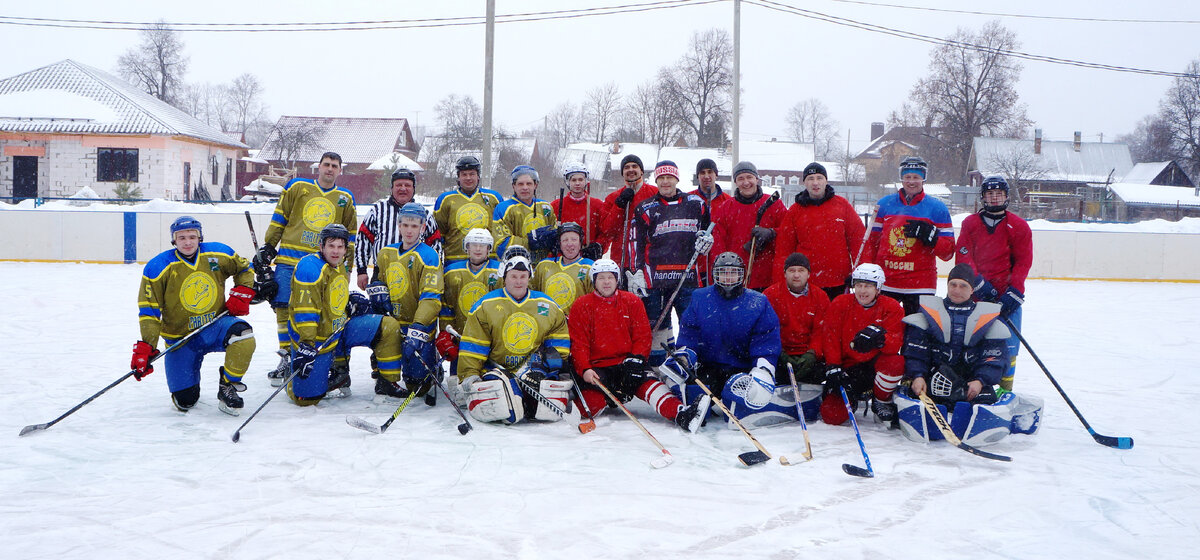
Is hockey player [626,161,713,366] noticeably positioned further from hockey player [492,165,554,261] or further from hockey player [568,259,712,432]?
hockey player [492,165,554,261]

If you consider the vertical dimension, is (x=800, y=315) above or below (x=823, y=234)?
below

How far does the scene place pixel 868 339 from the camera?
12.5 feet

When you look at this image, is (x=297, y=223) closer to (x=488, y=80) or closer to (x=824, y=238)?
(x=824, y=238)

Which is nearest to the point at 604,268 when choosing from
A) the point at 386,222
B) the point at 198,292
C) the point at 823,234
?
the point at 823,234

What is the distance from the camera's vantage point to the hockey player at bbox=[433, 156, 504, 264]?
4758 mm

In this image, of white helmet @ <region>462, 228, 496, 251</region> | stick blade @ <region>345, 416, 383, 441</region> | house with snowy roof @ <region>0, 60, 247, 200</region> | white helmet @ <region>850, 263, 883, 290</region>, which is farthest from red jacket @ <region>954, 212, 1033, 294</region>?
house with snowy roof @ <region>0, 60, 247, 200</region>

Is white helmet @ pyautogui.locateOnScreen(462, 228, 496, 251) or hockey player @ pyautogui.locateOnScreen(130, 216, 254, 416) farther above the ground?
white helmet @ pyautogui.locateOnScreen(462, 228, 496, 251)

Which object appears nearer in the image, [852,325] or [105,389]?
[105,389]

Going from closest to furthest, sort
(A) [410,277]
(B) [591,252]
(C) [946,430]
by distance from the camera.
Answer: (C) [946,430]
(A) [410,277]
(B) [591,252]

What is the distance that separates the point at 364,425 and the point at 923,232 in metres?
2.94

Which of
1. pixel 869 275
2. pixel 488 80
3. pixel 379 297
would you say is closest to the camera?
pixel 869 275

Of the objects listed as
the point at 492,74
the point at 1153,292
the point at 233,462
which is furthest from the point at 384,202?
the point at 1153,292

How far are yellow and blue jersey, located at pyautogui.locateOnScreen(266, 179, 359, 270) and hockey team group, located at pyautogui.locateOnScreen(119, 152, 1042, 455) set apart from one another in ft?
0.04

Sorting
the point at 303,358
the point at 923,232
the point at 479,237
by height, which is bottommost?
the point at 303,358
